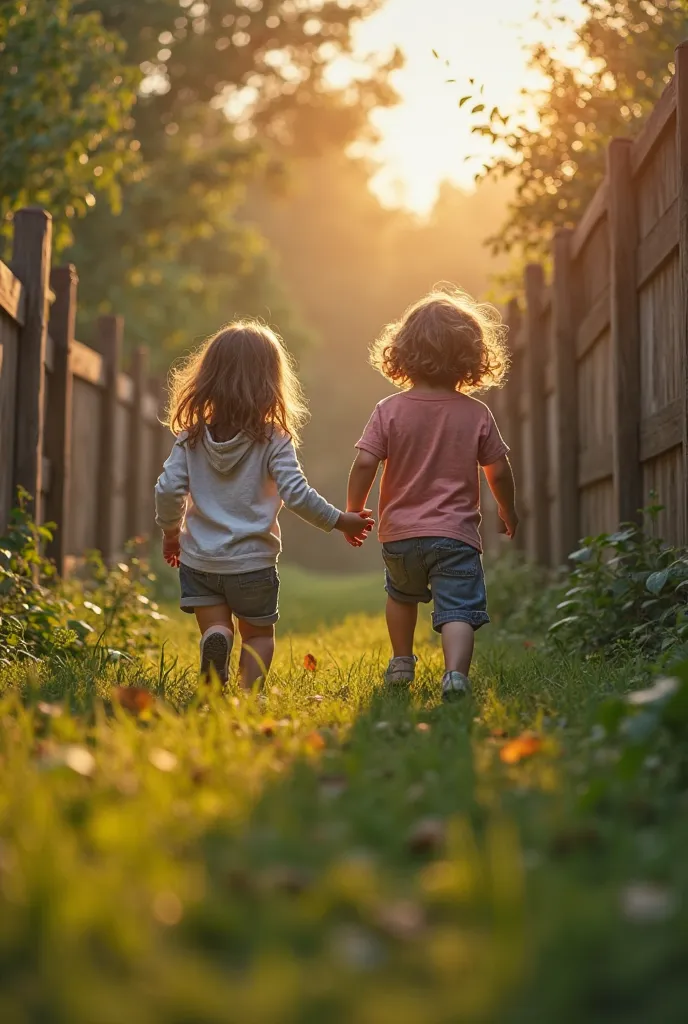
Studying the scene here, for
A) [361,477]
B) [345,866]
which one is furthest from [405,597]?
[345,866]

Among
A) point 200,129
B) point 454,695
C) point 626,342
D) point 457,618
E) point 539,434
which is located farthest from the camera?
point 200,129

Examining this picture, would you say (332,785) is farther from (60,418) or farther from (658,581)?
(60,418)

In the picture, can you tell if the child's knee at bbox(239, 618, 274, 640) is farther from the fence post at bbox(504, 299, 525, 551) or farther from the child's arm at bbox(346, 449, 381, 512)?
the fence post at bbox(504, 299, 525, 551)

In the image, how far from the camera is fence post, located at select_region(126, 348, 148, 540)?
11414 millimetres

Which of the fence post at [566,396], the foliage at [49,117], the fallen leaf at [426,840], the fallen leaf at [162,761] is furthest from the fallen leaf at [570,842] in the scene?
the foliage at [49,117]

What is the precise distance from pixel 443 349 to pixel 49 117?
6.22m

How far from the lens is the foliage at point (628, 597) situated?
14.7 ft

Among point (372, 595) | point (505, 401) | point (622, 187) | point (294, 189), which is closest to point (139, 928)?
point (622, 187)

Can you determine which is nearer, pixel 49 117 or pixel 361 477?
pixel 361 477

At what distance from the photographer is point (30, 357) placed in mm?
6191

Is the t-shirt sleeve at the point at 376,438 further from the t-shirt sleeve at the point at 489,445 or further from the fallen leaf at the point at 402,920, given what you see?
the fallen leaf at the point at 402,920

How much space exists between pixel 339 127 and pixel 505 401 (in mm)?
13874

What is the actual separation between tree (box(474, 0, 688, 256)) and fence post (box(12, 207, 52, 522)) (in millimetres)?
3336

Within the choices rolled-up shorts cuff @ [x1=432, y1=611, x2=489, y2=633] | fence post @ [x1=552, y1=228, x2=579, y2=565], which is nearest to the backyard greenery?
rolled-up shorts cuff @ [x1=432, y1=611, x2=489, y2=633]
